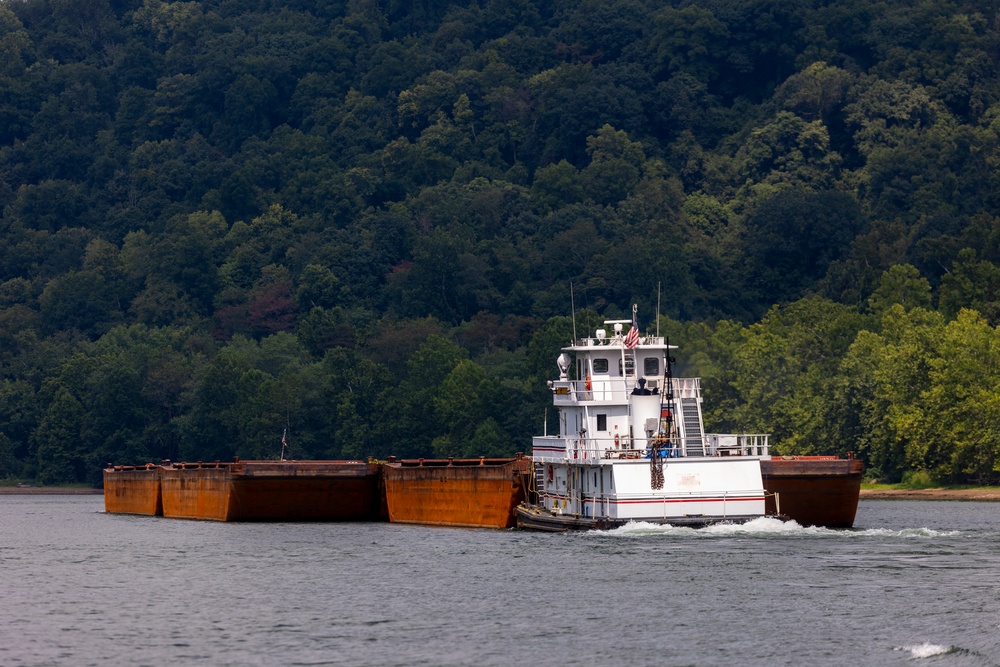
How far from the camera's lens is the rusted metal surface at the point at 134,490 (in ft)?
398

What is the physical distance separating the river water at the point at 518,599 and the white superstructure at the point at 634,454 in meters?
1.15

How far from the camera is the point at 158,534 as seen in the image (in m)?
102

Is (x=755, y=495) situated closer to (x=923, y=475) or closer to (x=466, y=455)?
(x=923, y=475)

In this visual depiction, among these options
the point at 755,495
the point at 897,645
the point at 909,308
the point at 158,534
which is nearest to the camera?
the point at 897,645

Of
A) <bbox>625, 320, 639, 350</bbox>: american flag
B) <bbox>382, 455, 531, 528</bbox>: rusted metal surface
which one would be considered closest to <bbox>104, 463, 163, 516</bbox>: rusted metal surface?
<bbox>382, 455, 531, 528</bbox>: rusted metal surface

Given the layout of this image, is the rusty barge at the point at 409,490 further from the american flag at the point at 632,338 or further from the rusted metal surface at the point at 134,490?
the american flag at the point at 632,338

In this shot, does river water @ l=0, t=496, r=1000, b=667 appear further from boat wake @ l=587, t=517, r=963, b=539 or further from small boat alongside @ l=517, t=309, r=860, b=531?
small boat alongside @ l=517, t=309, r=860, b=531

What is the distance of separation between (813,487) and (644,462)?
1090 cm

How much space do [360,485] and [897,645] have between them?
51801 millimetres

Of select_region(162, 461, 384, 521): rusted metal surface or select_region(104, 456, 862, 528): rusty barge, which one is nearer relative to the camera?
select_region(104, 456, 862, 528): rusty barge

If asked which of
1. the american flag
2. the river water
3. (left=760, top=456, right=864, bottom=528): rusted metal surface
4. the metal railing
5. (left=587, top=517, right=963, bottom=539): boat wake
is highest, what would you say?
the american flag

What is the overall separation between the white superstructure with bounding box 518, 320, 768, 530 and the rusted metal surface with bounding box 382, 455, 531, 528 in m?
1.94

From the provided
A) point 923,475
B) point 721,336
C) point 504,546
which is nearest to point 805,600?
point 504,546

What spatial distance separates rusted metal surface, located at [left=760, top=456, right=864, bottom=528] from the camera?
83750 millimetres
